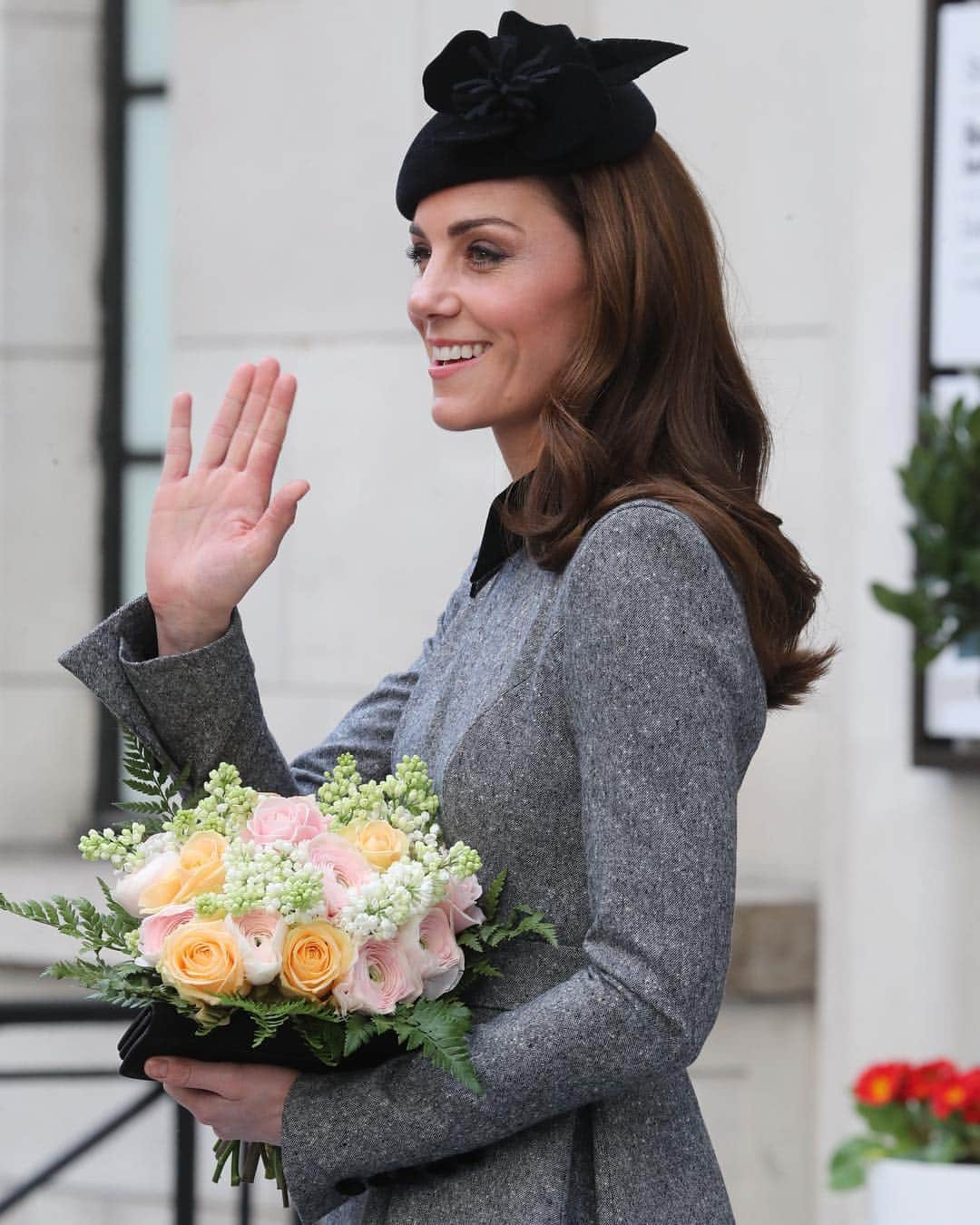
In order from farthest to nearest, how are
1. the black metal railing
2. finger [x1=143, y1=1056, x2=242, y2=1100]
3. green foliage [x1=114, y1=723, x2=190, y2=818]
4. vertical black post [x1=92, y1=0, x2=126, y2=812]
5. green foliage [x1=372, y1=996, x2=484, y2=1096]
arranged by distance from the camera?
vertical black post [x1=92, y1=0, x2=126, y2=812]
the black metal railing
green foliage [x1=114, y1=723, x2=190, y2=818]
finger [x1=143, y1=1056, x2=242, y2=1100]
green foliage [x1=372, y1=996, x2=484, y2=1096]

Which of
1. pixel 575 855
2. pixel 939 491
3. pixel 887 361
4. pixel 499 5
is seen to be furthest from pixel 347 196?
pixel 575 855

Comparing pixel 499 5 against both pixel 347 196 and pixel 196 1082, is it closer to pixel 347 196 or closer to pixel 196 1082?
pixel 347 196

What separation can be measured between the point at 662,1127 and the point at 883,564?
2.00 meters

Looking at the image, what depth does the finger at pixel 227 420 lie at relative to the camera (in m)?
1.68

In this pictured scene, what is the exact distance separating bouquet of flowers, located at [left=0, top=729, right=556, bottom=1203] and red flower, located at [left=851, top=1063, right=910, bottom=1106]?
1.56 metres

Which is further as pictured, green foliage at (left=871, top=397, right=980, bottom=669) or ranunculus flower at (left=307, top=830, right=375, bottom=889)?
green foliage at (left=871, top=397, right=980, bottom=669)

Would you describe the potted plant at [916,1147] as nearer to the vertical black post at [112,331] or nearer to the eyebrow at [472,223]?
the eyebrow at [472,223]

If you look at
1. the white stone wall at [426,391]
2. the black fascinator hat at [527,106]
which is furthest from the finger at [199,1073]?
the white stone wall at [426,391]

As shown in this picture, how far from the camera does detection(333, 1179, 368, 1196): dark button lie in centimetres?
137

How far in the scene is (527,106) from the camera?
4.83 ft

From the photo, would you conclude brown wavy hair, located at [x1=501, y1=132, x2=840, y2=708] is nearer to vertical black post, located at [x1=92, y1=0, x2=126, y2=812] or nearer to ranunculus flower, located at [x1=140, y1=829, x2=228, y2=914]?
ranunculus flower, located at [x1=140, y1=829, x2=228, y2=914]

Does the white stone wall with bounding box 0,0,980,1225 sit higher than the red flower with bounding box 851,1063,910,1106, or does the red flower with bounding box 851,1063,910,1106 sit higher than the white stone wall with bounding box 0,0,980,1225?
the white stone wall with bounding box 0,0,980,1225

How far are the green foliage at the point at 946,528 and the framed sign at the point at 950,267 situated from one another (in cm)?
37

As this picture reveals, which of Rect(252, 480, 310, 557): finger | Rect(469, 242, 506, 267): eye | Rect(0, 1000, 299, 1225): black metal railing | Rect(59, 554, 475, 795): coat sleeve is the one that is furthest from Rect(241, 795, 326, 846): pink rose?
Rect(0, 1000, 299, 1225): black metal railing
